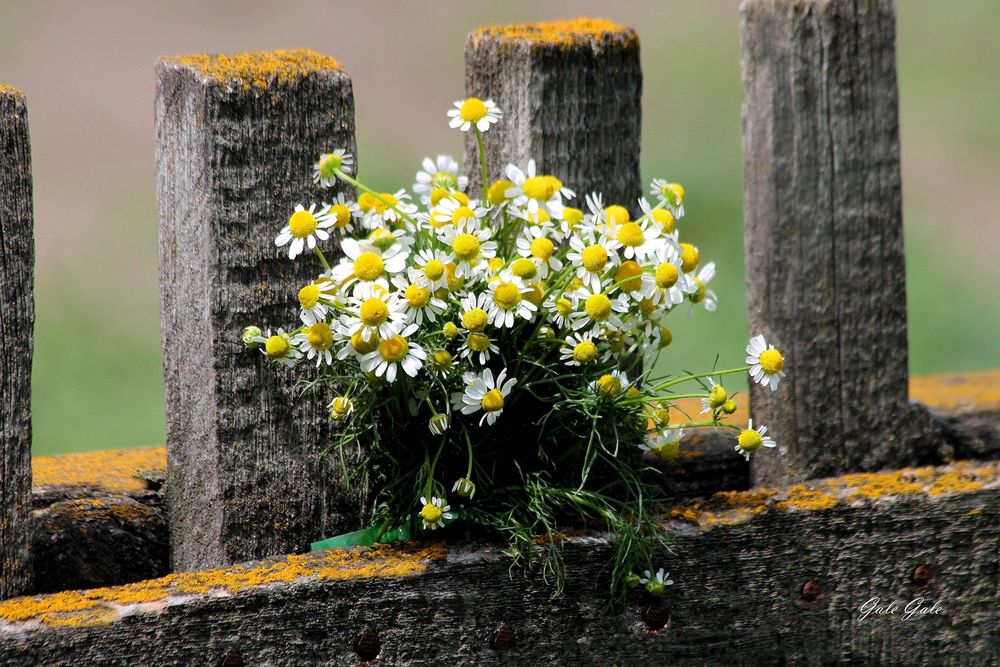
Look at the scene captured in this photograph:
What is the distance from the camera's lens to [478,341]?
1.85 m

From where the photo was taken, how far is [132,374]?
18.3 feet

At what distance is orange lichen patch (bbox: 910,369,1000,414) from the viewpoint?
2.66m

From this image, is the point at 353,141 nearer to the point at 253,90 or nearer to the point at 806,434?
the point at 253,90

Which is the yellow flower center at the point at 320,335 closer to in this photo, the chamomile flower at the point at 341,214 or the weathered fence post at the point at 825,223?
the chamomile flower at the point at 341,214

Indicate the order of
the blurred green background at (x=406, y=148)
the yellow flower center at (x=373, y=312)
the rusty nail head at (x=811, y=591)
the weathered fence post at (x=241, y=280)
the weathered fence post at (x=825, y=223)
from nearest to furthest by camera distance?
the yellow flower center at (x=373, y=312)
the weathered fence post at (x=241, y=280)
the rusty nail head at (x=811, y=591)
the weathered fence post at (x=825, y=223)
the blurred green background at (x=406, y=148)

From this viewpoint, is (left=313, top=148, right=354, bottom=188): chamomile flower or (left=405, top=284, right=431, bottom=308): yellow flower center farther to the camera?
(left=313, top=148, right=354, bottom=188): chamomile flower

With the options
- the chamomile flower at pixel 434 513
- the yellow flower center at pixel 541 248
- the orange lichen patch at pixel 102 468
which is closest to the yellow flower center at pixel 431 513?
the chamomile flower at pixel 434 513

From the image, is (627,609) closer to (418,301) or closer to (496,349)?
(496,349)

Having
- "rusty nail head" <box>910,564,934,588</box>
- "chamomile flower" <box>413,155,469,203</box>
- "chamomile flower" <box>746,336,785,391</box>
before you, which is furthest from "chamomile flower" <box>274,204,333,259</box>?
"rusty nail head" <box>910,564,934,588</box>

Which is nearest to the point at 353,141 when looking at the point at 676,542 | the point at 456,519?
the point at 456,519

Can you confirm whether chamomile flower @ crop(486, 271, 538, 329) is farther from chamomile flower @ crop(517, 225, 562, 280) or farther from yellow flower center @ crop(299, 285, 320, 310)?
yellow flower center @ crop(299, 285, 320, 310)

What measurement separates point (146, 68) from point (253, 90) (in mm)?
7578

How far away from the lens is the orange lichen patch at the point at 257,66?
1.98m

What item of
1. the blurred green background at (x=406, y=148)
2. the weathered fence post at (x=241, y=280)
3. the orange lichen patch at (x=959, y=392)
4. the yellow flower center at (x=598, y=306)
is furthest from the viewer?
the blurred green background at (x=406, y=148)
